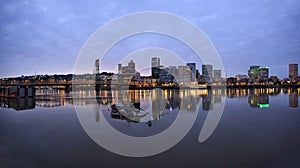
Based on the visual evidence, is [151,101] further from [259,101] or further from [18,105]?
[18,105]

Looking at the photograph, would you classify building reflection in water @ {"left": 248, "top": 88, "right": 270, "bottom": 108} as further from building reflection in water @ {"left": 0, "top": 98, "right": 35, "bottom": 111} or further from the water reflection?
building reflection in water @ {"left": 0, "top": 98, "right": 35, "bottom": 111}

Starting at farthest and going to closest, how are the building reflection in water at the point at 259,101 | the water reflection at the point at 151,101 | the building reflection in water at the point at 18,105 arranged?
the building reflection in water at the point at 259,101
the building reflection in water at the point at 18,105
the water reflection at the point at 151,101

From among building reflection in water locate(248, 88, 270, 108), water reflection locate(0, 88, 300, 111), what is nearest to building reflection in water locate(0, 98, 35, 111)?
water reflection locate(0, 88, 300, 111)

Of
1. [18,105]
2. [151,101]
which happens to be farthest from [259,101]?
[18,105]

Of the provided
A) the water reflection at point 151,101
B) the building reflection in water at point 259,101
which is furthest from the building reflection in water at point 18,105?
the building reflection in water at point 259,101

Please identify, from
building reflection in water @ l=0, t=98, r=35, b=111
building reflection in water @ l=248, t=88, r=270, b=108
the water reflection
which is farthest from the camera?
A: building reflection in water @ l=248, t=88, r=270, b=108

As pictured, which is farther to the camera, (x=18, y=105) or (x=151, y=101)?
(x=151, y=101)

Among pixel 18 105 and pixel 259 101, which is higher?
pixel 18 105

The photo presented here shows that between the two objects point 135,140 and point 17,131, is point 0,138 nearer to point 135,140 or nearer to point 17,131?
point 17,131

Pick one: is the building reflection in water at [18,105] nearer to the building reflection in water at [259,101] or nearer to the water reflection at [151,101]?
the water reflection at [151,101]

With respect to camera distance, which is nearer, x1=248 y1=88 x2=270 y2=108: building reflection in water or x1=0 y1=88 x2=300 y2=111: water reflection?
x1=0 y1=88 x2=300 y2=111: water reflection

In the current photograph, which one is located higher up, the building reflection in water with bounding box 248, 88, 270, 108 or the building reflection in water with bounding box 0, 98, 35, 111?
the building reflection in water with bounding box 0, 98, 35, 111

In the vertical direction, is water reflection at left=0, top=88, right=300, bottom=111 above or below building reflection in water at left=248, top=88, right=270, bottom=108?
above

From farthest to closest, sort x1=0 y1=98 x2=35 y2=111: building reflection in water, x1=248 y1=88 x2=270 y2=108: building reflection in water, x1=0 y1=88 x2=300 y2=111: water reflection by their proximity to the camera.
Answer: x1=248 y1=88 x2=270 y2=108: building reflection in water < x1=0 y1=98 x2=35 y2=111: building reflection in water < x1=0 y1=88 x2=300 y2=111: water reflection
